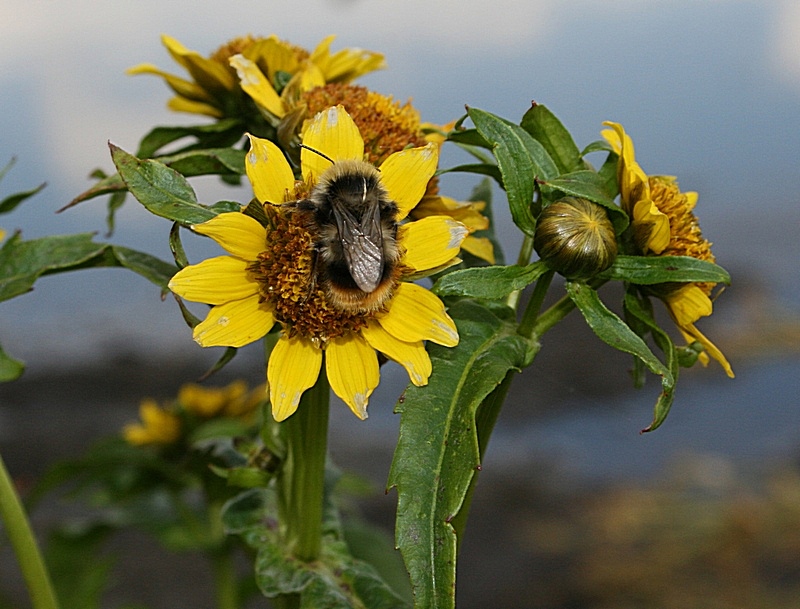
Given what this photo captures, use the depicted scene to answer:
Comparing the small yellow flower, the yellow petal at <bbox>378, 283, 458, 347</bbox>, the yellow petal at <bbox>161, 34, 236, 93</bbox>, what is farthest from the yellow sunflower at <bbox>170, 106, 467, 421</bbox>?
the small yellow flower

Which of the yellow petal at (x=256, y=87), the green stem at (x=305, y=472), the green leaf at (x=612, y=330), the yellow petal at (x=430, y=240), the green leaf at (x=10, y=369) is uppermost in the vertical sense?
the yellow petal at (x=256, y=87)

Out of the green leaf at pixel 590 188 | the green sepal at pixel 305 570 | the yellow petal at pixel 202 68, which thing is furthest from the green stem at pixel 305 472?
the yellow petal at pixel 202 68

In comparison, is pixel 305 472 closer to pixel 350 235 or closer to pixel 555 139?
pixel 350 235

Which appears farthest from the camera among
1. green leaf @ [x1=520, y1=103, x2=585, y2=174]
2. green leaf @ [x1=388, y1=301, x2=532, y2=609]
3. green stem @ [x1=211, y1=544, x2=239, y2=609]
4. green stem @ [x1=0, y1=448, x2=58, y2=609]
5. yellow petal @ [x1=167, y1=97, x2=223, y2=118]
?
green stem @ [x1=211, y1=544, x2=239, y2=609]

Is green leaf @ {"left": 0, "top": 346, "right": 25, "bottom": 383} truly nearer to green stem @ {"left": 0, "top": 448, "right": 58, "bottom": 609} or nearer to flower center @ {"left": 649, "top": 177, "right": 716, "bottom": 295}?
green stem @ {"left": 0, "top": 448, "right": 58, "bottom": 609}

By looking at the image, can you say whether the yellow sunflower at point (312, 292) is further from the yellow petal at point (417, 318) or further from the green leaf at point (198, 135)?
the green leaf at point (198, 135)

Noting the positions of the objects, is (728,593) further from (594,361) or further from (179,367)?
(179,367)
